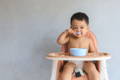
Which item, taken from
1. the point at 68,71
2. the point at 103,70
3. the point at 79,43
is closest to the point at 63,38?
the point at 79,43

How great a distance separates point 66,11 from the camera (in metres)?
1.74

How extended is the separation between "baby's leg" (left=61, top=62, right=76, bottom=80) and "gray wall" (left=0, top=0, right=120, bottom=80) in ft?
1.08

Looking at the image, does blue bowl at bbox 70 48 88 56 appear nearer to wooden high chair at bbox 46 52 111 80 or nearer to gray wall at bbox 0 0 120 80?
wooden high chair at bbox 46 52 111 80

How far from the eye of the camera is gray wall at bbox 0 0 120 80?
172 centimetres

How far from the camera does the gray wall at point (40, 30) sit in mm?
1720

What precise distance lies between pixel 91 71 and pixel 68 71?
0.47 ft

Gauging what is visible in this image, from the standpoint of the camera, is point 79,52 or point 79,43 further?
point 79,43

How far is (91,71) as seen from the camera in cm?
143

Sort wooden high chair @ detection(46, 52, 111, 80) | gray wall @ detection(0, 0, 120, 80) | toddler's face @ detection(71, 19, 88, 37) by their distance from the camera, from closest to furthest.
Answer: wooden high chair @ detection(46, 52, 111, 80), toddler's face @ detection(71, 19, 88, 37), gray wall @ detection(0, 0, 120, 80)

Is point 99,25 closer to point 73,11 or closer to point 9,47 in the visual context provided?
point 73,11

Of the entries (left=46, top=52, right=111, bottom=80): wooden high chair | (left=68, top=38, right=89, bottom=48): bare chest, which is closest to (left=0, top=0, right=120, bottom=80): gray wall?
(left=68, top=38, right=89, bottom=48): bare chest

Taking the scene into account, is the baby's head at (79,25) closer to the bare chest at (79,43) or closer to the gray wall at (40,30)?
the bare chest at (79,43)

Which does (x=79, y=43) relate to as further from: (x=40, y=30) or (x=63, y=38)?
(x=40, y=30)

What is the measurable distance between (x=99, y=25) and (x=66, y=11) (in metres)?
0.27
